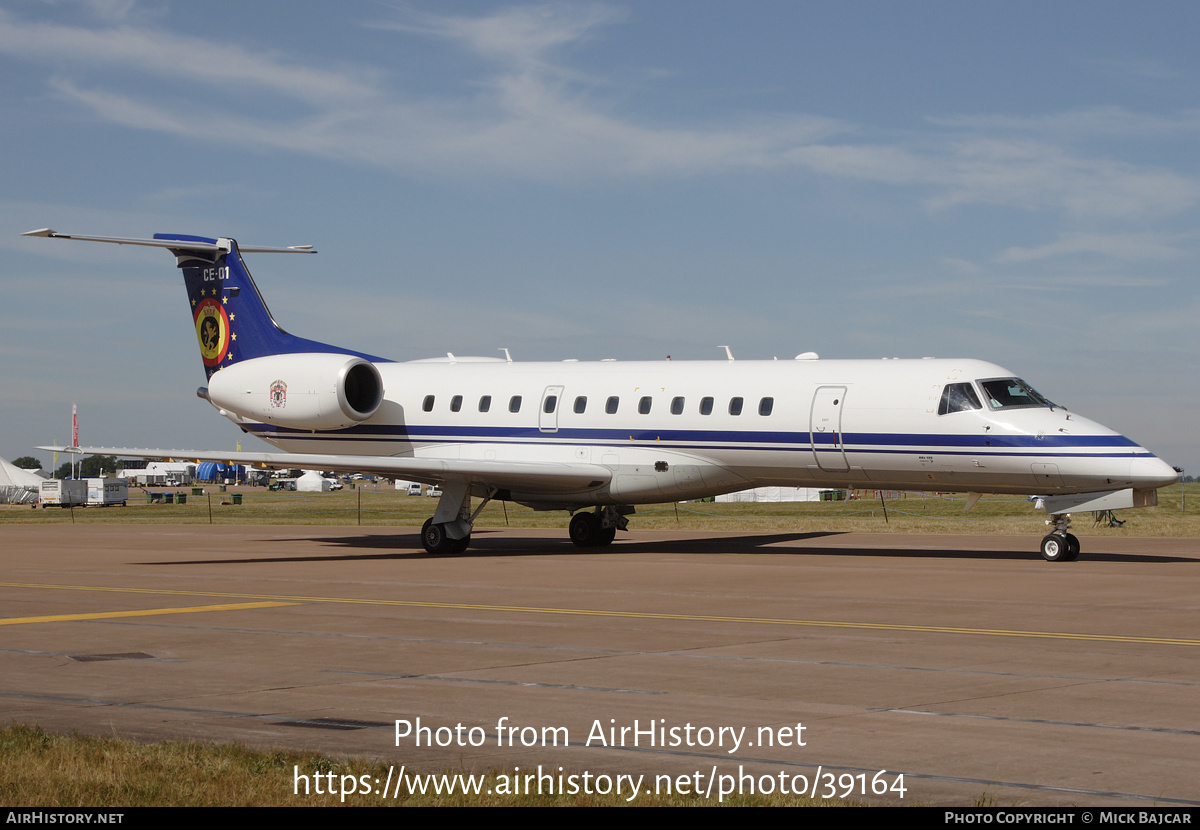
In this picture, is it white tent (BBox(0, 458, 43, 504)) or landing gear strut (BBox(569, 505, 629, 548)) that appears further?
white tent (BBox(0, 458, 43, 504))

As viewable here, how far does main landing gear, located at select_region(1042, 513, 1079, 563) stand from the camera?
71.4 feet

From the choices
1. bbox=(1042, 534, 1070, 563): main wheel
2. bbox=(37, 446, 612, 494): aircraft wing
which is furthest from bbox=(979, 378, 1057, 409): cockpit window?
bbox=(37, 446, 612, 494): aircraft wing

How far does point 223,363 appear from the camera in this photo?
100 ft

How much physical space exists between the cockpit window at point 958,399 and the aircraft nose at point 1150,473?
8.85ft

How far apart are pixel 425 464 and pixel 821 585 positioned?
931cm

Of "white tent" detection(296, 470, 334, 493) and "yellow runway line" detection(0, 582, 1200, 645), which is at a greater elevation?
"white tent" detection(296, 470, 334, 493)

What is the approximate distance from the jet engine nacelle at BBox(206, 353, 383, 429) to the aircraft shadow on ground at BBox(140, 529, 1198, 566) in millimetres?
2984

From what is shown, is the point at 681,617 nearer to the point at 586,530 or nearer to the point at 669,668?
the point at 669,668

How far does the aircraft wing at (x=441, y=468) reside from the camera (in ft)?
79.8

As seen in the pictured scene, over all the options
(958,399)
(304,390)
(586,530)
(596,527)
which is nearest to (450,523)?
(586,530)

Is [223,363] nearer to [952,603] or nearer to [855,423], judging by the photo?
[855,423]

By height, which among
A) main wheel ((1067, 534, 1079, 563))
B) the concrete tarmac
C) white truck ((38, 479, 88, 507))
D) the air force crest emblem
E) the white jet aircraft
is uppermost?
the air force crest emblem

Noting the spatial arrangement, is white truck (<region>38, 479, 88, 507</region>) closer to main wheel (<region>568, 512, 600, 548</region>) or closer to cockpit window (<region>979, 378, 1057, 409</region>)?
main wheel (<region>568, 512, 600, 548</region>)

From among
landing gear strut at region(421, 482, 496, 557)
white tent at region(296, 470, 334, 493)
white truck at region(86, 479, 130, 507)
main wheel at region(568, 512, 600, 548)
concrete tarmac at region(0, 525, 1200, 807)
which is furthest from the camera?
white tent at region(296, 470, 334, 493)
